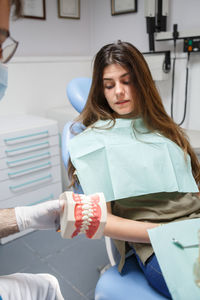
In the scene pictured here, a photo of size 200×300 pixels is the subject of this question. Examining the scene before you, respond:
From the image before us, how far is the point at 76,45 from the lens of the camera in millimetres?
2598

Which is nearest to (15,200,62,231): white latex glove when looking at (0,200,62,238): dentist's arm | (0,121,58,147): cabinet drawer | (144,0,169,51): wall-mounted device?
(0,200,62,238): dentist's arm

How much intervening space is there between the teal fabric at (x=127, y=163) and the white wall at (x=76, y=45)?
115 centimetres

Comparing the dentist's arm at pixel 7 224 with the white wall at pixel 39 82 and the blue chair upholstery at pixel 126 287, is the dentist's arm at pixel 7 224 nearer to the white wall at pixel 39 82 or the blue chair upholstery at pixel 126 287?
the blue chair upholstery at pixel 126 287

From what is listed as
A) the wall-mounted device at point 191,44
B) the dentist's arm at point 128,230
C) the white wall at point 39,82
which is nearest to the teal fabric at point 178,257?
the dentist's arm at point 128,230

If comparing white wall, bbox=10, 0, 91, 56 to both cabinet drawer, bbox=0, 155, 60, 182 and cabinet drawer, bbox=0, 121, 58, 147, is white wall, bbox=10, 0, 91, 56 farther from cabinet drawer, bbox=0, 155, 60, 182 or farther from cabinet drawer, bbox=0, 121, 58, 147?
cabinet drawer, bbox=0, 155, 60, 182

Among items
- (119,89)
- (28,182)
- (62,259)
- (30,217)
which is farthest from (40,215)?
(28,182)

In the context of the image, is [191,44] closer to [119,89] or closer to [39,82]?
[119,89]

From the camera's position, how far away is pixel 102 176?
39.9 inches

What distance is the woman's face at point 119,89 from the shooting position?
1141 millimetres

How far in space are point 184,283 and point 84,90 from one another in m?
0.98

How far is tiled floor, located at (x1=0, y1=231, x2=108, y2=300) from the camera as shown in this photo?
4.83 ft

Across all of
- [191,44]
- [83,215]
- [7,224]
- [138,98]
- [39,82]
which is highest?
[191,44]

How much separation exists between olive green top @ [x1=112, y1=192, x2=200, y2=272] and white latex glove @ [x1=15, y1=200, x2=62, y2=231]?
281 millimetres

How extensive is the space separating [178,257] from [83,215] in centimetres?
30
